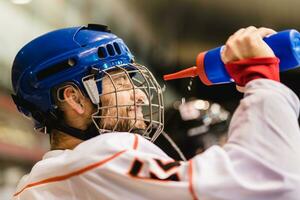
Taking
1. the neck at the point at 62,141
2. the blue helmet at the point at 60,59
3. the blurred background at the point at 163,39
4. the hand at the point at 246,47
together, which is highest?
the hand at the point at 246,47

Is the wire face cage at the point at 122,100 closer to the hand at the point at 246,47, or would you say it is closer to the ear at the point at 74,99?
the ear at the point at 74,99

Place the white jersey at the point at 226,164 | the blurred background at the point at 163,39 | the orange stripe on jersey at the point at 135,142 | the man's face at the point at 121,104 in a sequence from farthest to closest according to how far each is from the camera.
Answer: the blurred background at the point at 163,39, the man's face at the point at 121,104, the orange stripe on jersey at the point at 135,142, the white jersey at the point at 226,164

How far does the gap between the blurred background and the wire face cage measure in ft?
3.42

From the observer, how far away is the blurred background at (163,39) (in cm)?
231

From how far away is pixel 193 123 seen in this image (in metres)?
3.17

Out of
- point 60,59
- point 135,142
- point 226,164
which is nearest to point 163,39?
point 60,59

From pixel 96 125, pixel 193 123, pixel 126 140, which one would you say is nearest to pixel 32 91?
pixel 96 125

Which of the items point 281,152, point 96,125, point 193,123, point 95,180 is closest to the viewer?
point 281,152

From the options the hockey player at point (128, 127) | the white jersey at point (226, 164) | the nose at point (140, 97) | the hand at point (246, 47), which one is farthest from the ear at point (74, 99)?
the hand at point (246, 47)

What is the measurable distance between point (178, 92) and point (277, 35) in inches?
126

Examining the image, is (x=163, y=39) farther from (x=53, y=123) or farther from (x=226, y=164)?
(x=226, y=164)

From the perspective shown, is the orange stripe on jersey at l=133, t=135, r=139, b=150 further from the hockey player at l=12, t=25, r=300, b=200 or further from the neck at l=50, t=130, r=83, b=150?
the neck at l=50, t=130, r=83, b=150

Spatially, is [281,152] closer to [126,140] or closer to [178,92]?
[126,140]

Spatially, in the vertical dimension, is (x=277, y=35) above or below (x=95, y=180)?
above
